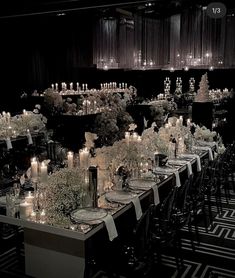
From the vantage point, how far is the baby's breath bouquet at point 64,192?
138 inches

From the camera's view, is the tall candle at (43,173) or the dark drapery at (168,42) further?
the dark drapery at (168,42)

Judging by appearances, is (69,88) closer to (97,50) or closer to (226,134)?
(97,50)

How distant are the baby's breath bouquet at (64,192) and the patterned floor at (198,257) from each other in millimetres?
1196

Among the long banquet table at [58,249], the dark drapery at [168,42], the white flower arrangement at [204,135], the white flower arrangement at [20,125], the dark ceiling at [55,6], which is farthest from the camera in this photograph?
the dark drapery at [168,42]

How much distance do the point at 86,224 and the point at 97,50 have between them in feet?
44.7

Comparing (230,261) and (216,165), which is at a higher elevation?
(216,165)

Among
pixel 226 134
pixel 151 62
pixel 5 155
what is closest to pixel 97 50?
pixel 151 62

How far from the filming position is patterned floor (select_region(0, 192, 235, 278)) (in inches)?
171

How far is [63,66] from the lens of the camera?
55.8 feet

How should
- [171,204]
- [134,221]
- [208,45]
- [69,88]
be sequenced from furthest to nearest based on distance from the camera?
[69,88] < [208,45] < [134,221] < [171,204]

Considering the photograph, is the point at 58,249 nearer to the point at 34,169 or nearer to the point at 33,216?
the point at 33,216

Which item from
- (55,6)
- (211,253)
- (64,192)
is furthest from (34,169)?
(55,6)

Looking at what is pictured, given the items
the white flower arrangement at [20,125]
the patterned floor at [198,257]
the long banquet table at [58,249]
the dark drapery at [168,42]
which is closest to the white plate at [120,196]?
the long banquet table at [58,249]

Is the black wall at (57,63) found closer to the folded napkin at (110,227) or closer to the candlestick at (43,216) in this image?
the candlestick at (43,216)
